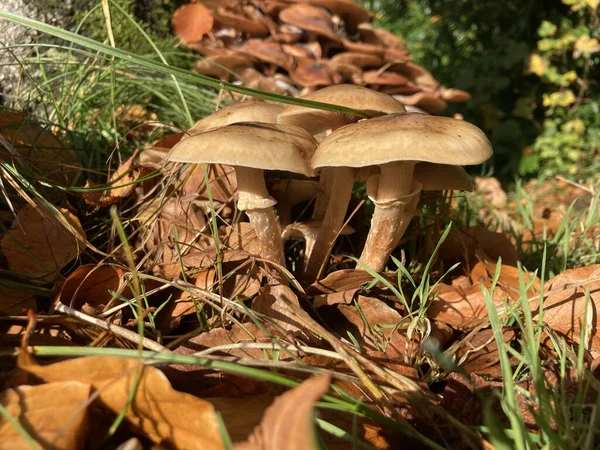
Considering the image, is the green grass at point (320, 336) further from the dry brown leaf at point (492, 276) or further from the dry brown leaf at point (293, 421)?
the dry brown leaf at point (293, 421)

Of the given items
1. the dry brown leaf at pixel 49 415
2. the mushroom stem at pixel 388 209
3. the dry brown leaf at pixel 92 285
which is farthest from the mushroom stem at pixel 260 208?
the dry brown leaf at pixel 49 415

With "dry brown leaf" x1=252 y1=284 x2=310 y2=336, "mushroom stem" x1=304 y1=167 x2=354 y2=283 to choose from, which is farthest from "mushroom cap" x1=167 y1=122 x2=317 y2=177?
"dry brown leaf" x1=252 y1=284 x2=310 y2=336

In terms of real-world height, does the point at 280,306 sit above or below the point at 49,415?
below

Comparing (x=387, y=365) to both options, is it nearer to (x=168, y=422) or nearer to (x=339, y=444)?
(x=339, y=444)

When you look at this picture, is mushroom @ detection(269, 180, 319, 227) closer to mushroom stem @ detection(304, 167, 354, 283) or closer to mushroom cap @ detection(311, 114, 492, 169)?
mushroom stem @ detection(304, 167, 354, 283)

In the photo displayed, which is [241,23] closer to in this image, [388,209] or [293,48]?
[293,48]

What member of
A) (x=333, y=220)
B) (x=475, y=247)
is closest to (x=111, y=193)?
(x=333, y=220)
